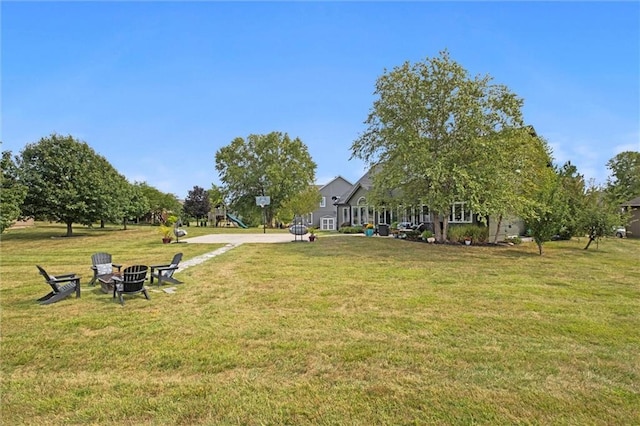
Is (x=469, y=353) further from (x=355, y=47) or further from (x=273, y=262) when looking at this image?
(x=355, y=47)

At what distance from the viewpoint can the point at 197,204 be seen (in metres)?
48.9

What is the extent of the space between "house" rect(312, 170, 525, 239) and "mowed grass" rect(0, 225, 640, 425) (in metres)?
10.8

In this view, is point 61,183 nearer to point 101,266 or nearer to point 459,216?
point 101,266

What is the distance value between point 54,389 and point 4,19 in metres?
9.06

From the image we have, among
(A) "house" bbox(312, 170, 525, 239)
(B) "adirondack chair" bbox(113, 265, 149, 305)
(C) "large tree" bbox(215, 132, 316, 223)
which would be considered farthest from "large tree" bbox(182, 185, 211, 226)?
(B) "adirondack chair" bbox(113, 265, 149, 305)

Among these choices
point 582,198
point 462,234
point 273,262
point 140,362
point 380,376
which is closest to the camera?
point 380,376

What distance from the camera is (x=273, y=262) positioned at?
1260 cm

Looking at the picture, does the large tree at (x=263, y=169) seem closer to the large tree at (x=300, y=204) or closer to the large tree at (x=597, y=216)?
the large tree at (x=300, y=204)

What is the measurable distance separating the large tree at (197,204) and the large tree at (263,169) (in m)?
7.86

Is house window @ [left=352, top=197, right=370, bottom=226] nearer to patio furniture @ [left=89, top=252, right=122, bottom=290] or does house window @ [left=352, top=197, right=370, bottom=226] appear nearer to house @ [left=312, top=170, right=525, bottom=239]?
house @ [left=312, top=170, right=525, bottom=239]

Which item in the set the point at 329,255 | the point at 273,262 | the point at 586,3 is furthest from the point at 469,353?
the point at 586,3

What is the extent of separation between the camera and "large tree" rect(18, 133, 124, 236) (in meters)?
22.6

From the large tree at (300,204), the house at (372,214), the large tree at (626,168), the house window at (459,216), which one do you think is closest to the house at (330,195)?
the house at (372,214)

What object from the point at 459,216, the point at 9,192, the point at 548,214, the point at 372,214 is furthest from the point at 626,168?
the point at 9,192
